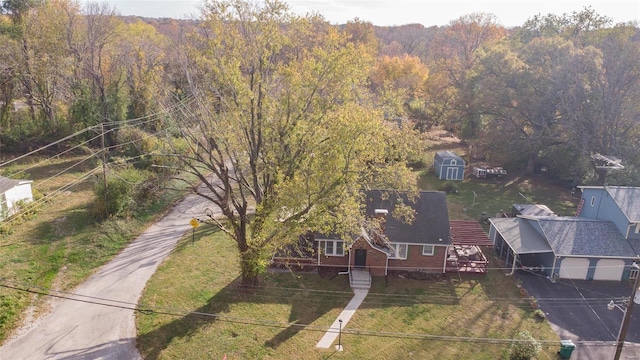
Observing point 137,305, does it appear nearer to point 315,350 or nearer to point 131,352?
point 131,352

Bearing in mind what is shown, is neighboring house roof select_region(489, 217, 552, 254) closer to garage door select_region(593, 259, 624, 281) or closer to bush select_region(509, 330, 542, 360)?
garage door select_region(593, 259, 624, 281)

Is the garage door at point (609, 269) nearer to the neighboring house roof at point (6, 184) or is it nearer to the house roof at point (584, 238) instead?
the house roof at point (584, 238)

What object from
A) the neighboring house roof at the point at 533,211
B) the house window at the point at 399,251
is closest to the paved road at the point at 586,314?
the neighboring house roof at the point at 533,211

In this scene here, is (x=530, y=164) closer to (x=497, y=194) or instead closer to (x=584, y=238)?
(x=497, y=194)

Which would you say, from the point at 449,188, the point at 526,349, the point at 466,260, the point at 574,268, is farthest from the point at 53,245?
the point at 449,188

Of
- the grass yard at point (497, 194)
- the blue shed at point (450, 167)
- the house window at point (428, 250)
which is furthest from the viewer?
the blue shed at point (450, 167)
